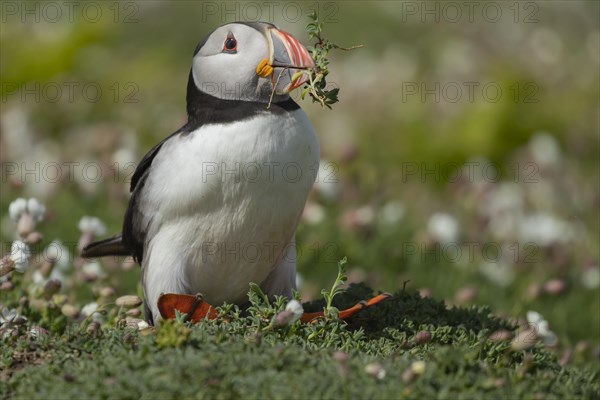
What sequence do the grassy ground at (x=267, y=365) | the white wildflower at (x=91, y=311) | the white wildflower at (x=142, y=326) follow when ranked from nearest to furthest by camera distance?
the grassy ground at (x=267, y=365) < the white wildflower at (x=142, y=326) < the white wildflower at (x=91, y=311)

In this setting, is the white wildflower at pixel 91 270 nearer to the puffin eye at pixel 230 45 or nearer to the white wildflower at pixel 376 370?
the puffin eye at pixel 230 45

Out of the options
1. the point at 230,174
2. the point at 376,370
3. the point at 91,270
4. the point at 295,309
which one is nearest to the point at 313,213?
the point at 91,270

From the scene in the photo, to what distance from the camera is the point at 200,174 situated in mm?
3791

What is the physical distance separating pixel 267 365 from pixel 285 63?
120 cm

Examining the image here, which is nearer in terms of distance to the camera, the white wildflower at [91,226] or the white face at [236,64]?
the white face at [236,64]

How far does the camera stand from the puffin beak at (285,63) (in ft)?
12.1

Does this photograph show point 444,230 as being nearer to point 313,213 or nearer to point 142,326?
point 313,213

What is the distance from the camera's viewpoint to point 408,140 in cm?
963

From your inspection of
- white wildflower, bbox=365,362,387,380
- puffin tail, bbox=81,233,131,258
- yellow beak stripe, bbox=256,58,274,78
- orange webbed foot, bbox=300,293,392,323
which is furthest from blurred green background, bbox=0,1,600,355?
white wildflower, bbox=365,362,387,380

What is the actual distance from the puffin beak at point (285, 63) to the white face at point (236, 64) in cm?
3

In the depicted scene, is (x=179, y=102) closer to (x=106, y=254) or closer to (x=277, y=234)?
(x=106, y=254)

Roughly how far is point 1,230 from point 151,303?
112 inches

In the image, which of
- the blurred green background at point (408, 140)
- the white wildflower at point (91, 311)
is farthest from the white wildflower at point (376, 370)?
the blurred green background at point (408, 140)

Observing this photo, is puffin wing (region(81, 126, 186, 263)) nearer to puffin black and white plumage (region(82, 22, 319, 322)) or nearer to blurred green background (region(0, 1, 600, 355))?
puffin black and white plumage (region(82, 22, 319, 322))
